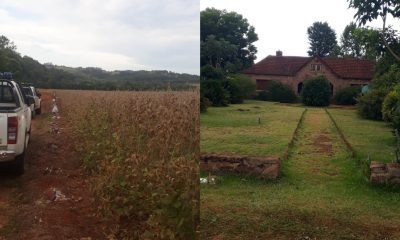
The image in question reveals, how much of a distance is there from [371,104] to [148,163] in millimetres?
2069

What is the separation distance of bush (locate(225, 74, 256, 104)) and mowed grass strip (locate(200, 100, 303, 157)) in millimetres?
49

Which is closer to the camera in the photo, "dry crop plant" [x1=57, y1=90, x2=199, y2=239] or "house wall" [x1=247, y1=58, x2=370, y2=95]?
"house wall" [x1=247, y1=58, x2=370, y2=95]

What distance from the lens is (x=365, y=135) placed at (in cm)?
248

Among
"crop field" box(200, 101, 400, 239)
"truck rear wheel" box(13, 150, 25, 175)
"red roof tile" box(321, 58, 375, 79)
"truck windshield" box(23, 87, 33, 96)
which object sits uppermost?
"red roof tile" box(321, 58, 375, 79)

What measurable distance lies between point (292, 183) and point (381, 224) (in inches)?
22.2

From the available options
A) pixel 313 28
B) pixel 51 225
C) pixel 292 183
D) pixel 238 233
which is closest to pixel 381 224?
pixel 292 183

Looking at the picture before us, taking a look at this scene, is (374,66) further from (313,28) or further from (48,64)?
(48,64)

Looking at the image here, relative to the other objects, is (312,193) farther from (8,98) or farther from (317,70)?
(8,98)

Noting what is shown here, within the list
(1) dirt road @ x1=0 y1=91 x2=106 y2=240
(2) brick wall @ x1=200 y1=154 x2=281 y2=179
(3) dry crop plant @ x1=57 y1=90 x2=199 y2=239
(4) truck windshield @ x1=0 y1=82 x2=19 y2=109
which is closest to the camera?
(2) brick wall @ x1=200 y1=154 x2=281 y2=179

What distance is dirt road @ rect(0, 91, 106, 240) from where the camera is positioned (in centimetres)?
386

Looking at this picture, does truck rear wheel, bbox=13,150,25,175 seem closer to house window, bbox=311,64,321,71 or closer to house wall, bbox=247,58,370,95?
house wall, bbox=247,58,370,95

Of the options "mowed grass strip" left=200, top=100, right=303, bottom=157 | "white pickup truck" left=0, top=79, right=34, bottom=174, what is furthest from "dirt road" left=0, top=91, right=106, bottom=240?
"mowed grass strip" left=200, top=100, right=303, bottom=157

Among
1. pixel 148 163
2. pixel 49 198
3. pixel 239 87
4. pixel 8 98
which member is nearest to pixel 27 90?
pixel 8 98

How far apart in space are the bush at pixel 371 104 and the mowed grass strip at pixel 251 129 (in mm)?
316
